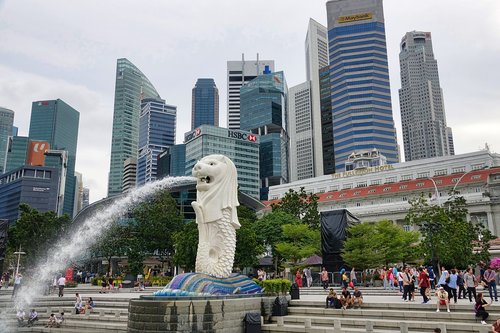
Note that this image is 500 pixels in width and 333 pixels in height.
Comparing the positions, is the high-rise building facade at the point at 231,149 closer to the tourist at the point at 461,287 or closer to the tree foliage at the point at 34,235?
the tree foliage at the point at 34,235

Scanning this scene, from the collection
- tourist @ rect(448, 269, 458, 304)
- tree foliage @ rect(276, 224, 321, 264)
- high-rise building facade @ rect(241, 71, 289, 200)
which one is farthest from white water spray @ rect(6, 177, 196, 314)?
high-rise building facade @ rect(241, 71, 289, 200)

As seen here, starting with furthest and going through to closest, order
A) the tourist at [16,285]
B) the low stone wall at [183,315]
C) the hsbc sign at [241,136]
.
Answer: the hsbc sign at [241,136]
the tourist at [16,285]
the low stone wall at [183,315]

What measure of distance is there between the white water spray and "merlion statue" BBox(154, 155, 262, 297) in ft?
46.2

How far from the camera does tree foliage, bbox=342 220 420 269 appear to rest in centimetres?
3688

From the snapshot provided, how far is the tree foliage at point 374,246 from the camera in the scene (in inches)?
1452

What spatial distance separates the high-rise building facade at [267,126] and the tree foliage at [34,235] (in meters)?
129

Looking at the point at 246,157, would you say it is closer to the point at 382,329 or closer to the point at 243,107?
the point at 243,107

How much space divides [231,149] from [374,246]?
9744 cm

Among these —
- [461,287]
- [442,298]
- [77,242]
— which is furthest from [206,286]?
[77,242]

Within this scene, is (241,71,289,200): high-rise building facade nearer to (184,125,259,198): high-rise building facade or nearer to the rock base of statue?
(184,125,259,198): high-rise building facade

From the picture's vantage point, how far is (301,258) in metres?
46.9

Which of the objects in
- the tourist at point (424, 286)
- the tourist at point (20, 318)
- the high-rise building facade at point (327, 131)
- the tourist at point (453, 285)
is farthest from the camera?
the high-rise building facade at point (327, 131)

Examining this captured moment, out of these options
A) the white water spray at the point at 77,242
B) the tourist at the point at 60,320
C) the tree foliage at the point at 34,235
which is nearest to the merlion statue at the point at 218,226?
the tourist at the point at 60,320

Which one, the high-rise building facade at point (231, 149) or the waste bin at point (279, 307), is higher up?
the high-rise building facade at point (231, 149)
